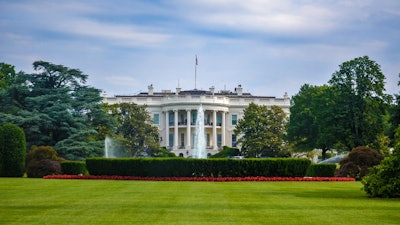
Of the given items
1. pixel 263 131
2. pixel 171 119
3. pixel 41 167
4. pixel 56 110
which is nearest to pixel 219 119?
pixel 171 119

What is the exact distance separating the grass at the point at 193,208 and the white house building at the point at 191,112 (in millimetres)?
77310

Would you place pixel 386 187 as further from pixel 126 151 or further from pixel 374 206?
pixel 126 151

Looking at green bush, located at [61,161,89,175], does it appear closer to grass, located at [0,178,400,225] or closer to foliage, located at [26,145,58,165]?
foliage, located at [26,145,58,165]

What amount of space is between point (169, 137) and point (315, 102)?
38348 mm

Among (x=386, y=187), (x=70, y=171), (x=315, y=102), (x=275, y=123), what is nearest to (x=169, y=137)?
(x=275, y=123)

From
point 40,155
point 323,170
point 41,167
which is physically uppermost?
point 40,155

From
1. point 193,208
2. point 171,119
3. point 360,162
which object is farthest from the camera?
point 171,119

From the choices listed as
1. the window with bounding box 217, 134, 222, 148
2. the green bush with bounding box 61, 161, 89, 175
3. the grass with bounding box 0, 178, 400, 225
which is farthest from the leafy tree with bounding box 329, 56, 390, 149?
the window with bounding box 217, 134, 222, 148

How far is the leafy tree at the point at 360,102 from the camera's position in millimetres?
61000

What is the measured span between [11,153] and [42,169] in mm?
2582

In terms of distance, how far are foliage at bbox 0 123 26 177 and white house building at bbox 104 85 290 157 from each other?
5860 cm

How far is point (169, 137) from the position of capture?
108 meters

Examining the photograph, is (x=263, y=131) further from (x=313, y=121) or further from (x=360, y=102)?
(x=360, y=102)

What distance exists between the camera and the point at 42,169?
41.8 metres
